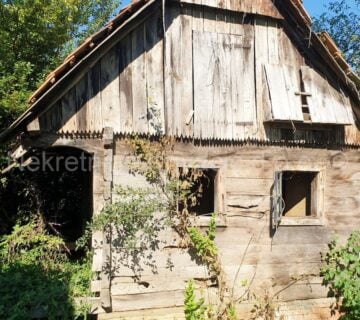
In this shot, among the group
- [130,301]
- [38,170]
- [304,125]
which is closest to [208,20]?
[304,125]

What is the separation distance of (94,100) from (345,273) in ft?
16.6

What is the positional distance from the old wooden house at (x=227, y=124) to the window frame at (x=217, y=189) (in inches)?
0.7

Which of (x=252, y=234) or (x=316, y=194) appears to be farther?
(x=316, y=194)

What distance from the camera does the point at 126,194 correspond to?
641cm

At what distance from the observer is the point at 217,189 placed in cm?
707

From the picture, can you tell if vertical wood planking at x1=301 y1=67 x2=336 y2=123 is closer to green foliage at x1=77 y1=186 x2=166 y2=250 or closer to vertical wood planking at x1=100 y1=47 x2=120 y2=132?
green foliage at x1=77 y1=186 x2=166 y2=250

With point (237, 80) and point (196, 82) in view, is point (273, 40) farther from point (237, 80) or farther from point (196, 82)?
point (196, 82)

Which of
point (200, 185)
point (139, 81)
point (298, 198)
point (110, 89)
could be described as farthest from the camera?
point (298, 198)

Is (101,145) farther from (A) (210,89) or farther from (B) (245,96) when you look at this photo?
(B) (245,96)

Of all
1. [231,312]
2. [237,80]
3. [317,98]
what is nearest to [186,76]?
[237,80]

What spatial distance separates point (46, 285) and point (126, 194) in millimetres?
1799

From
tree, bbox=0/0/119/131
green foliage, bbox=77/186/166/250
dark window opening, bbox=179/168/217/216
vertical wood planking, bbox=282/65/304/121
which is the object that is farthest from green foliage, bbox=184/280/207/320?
tree, bbox=0/0/119/131

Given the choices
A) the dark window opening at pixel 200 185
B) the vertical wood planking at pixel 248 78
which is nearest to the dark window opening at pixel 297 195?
the dark window opening at pixel 200 185

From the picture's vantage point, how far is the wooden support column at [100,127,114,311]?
620 centimetres
